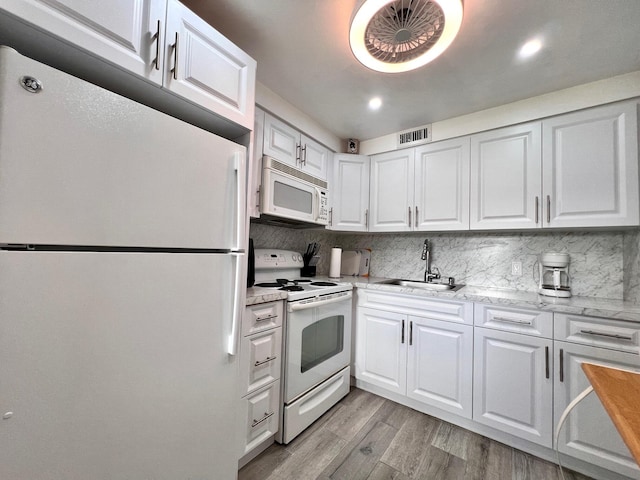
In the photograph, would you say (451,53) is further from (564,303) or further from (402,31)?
(564,303)

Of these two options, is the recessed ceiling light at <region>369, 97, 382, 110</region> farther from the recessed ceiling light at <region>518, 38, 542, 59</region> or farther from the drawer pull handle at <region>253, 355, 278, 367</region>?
the drawer pull handle at <region>253, 355, 278, 367</region>

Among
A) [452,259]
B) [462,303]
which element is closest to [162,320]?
[462,303]

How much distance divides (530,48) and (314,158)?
5.01 ft

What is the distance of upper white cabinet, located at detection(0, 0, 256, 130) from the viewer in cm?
76

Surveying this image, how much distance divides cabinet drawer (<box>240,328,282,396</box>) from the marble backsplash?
89 centimetres

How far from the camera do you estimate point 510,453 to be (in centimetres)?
160

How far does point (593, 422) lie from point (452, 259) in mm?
1318

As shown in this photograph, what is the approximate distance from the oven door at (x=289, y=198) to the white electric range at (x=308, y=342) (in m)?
0.43

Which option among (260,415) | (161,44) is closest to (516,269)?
(260,415)

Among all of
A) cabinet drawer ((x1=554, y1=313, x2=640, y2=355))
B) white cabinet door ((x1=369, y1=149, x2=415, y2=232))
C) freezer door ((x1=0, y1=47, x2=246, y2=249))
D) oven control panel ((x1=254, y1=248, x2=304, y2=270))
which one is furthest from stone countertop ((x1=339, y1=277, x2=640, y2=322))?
freezer door ((x1=0, y1=47, x2=246, y2=249))

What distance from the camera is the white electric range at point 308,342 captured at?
1.60m

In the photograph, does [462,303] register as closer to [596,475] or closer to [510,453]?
[510,453]

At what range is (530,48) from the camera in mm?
1402

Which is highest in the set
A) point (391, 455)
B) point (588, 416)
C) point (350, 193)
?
point (350, 193)
